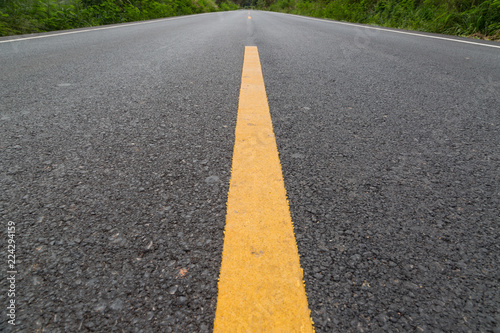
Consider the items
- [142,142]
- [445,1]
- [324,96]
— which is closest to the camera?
[142,142]

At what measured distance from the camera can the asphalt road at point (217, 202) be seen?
582 mm

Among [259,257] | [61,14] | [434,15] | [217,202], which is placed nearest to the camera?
[259,257]

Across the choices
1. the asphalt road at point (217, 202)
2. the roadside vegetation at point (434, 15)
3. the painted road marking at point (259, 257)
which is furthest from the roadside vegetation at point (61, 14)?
the roadside vegetation at point (434, 15)

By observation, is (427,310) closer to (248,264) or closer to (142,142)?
(248,264)

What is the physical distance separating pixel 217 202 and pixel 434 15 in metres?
8.88

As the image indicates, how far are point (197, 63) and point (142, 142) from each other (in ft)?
5.70

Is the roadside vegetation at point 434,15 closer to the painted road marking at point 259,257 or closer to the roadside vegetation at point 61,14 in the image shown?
the painted road marking at point 259,257

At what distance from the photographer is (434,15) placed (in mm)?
7078

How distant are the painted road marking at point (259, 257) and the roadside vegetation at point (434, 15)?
6.81 meters

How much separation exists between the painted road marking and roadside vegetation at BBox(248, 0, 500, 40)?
22.3 ft

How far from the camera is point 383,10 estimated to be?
10.1 metres

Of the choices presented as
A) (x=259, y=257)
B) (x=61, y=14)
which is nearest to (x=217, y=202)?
(x=259, y=257)

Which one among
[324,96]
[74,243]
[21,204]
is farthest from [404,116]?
[21,204]

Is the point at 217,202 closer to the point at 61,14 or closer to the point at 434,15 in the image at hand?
the point at 61,14
